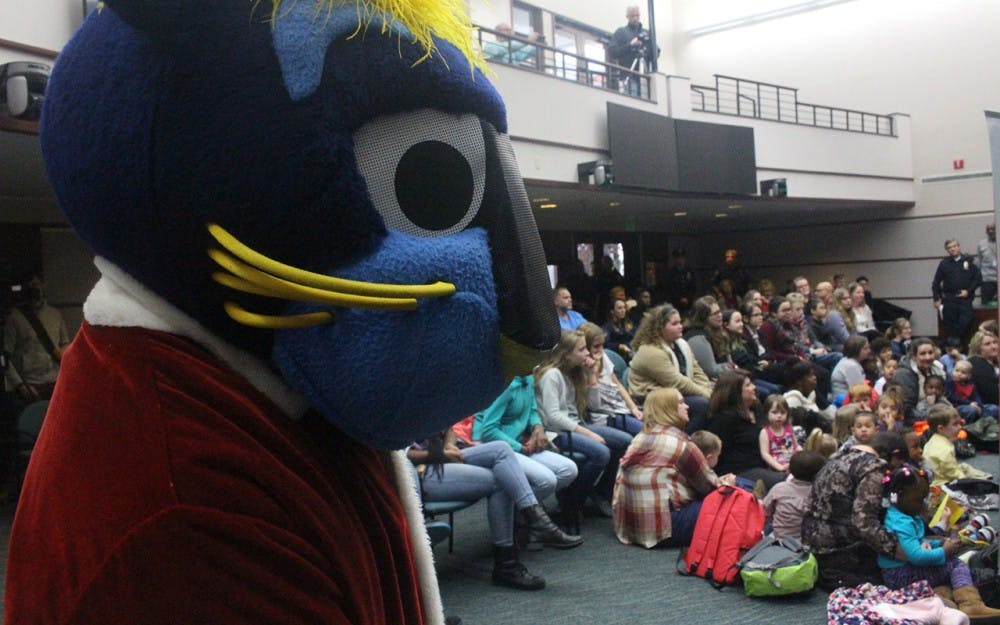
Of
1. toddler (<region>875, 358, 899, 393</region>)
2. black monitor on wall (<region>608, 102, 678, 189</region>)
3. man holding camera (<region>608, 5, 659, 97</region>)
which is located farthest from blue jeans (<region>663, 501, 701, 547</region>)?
man holding camera (<region>608, 5, 659, 97</region>)

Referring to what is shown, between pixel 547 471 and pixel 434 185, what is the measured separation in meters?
3.55

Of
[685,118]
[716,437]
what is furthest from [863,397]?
[685,118]

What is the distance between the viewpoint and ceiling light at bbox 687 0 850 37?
1435 centimetres

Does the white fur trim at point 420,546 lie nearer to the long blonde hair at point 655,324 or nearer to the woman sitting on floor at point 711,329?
the long blonde hair at point 655,324

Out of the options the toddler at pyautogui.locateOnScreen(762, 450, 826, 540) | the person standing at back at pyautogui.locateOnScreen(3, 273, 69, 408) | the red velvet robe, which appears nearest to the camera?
the red velvet robe

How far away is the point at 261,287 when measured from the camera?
77cm

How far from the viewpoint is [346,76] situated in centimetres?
80

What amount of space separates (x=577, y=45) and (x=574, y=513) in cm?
930

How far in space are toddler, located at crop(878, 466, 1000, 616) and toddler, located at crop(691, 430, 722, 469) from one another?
1073mm

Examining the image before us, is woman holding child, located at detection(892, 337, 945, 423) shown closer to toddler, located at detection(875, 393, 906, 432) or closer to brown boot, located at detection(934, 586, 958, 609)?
toddler, located at detection(875, 393, 906, 432)

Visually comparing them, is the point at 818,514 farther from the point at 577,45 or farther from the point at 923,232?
the point at 923,232

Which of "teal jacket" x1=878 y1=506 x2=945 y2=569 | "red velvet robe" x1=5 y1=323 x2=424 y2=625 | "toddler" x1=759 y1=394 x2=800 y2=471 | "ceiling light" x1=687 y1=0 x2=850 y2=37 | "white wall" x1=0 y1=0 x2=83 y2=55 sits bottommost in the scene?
"teal jacket" x1=878 y1=506 x2=945 y2=569

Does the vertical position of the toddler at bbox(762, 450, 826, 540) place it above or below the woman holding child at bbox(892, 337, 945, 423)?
below

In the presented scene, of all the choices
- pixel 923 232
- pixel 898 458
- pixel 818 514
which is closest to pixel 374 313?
pixel 818 514
